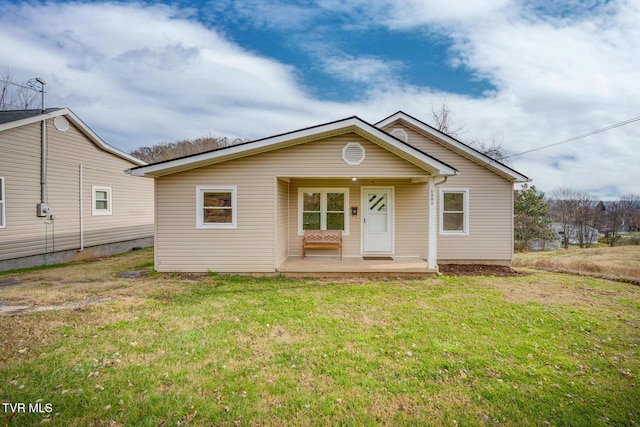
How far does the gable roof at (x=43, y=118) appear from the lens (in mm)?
9097

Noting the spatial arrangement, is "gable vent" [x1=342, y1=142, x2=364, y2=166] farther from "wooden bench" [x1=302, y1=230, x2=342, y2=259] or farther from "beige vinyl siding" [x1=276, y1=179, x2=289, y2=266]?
"wooden bench" [x1=302, y1=230, x2=342, y2=259]

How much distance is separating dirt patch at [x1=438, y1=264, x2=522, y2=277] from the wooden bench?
3267 millimetres

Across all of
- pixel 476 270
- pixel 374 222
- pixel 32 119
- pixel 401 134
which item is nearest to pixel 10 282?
pixel 32 119

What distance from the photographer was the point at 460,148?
10141 millimetres

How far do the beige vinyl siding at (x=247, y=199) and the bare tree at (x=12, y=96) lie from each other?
1661 centimetres

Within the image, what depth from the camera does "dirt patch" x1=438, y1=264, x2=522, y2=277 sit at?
9.03 metres

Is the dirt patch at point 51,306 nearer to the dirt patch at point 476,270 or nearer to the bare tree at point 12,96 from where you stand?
the dirt patch at point 476,270

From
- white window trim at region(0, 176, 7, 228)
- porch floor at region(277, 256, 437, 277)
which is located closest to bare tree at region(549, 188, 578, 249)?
porch floor at region(277, 256, 437, 277)

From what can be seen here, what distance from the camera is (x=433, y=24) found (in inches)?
502

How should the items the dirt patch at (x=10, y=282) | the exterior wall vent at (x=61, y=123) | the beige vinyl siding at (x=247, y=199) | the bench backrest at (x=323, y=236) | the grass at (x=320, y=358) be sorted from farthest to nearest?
the exterior wall vent at (x=61, y=123) < the bench backrest at (x=323, y=236) < the beige vinyl siding at (x=247, y=199) < the dirt patch at (x=10, y=282) < the grass at (x=320, y=358)

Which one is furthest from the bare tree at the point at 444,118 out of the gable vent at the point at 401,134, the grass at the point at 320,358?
the grass at the point at 320,358

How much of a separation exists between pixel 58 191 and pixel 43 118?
2.39 meters

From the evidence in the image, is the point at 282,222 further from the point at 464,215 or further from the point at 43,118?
the point at 43,118

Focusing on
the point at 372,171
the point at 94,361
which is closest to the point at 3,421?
the point at 94,361
